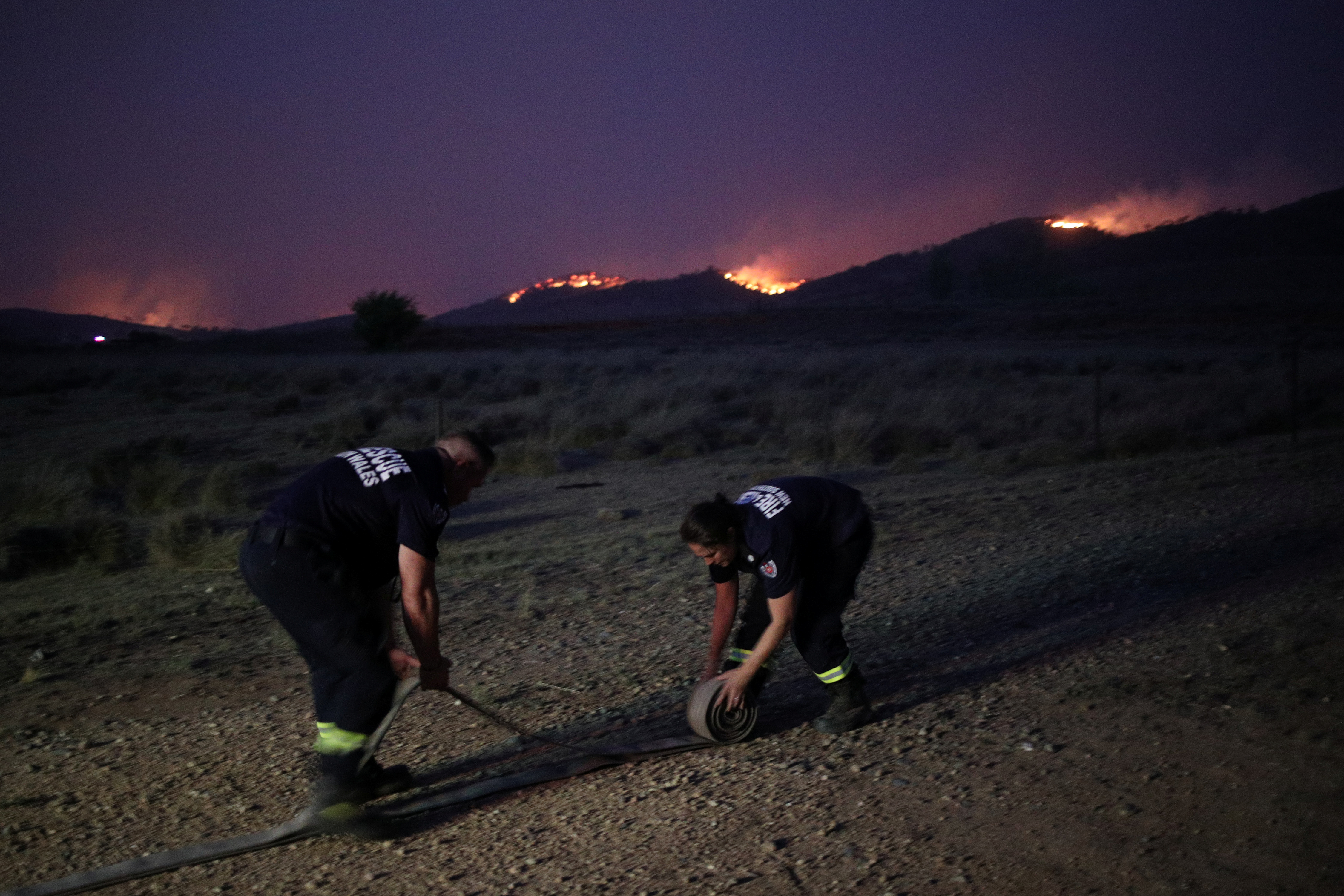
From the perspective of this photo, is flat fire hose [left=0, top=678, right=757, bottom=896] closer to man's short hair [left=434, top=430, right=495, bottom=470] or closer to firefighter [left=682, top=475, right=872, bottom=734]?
firefighter [left=682, top=475, right=872, bottom=734]

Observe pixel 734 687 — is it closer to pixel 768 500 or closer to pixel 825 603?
pixel 825 603

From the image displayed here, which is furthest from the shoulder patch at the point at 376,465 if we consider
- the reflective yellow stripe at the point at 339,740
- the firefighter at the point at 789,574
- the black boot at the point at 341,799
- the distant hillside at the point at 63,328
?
the distant hillside at the point at 63,328

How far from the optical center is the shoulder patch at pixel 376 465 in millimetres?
3955

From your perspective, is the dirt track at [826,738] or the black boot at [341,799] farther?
the black boot at [341,799]

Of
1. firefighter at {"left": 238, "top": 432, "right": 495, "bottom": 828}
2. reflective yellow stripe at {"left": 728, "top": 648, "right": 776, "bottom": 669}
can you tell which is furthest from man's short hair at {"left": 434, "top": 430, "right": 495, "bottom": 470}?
reflective yellow stripe at {"left": 728, "top": 648, "right": 776, "bottom": 669}

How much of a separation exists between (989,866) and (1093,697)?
1954 mm

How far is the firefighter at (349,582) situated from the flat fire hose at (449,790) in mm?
99


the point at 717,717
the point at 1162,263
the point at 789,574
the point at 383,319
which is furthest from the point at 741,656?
the point at 1162,263

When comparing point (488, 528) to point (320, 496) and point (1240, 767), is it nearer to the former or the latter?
point (320, 496)

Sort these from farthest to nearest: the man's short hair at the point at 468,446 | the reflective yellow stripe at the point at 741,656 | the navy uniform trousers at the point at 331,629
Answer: the reflective yellow stripe at the point at 741,656 < the man's short hair at the point at 468,446 < the navy uniform trousers at the point at 331,629

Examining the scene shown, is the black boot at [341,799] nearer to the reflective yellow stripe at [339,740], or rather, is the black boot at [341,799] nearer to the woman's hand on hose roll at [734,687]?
the reflective yellow stripe at [339,740]

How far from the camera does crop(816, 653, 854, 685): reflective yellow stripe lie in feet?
15.7

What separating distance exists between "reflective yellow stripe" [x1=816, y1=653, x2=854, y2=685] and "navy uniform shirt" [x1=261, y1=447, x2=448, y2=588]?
1.91 metres

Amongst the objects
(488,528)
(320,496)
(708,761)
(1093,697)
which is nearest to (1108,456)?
(488,528)
